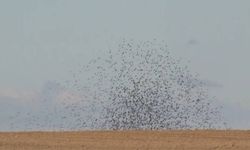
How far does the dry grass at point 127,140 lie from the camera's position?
1925cm

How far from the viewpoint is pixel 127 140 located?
20531mm

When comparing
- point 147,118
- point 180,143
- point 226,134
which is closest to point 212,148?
point 180,143

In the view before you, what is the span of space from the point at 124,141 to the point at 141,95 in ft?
14.7

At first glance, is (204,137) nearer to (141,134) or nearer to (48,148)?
(141,134)

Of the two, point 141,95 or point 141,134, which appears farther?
point 141,95

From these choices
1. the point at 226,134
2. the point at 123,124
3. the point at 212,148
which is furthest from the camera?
the point at 123,124

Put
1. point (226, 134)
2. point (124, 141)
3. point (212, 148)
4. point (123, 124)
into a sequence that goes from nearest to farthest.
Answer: point (212, 148)
point (124, 141)
point (226, 134)
point (123, 124)

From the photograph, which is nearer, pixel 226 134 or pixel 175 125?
pixel 226 134

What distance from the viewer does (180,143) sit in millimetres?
19828

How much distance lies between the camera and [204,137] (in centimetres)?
2116

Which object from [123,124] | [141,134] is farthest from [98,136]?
[123,124]

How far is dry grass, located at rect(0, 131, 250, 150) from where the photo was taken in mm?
19250

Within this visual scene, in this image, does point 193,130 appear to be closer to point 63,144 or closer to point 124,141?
point 124,141

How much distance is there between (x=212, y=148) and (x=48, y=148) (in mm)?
4760
